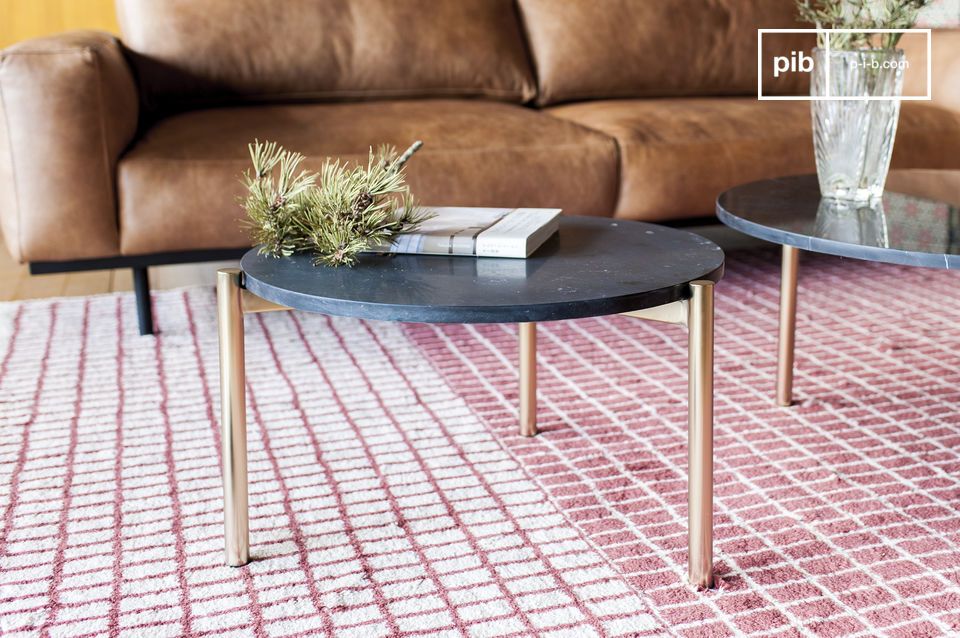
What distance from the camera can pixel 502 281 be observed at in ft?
3.58

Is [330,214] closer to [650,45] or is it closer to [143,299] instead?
[143,299]

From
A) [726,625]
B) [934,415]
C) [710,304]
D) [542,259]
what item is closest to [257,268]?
[542,259]

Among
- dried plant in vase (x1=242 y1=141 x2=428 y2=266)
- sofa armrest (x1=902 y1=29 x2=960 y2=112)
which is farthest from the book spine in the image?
sofa armrest (x1=902 y1=29 x2=960 y2=112)

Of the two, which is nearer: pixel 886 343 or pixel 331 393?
pixel 331 393

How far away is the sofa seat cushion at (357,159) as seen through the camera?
1.94 metres

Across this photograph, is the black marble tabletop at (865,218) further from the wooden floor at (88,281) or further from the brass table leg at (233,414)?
the wooden floor at (88,281)

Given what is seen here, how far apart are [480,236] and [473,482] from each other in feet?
1.29

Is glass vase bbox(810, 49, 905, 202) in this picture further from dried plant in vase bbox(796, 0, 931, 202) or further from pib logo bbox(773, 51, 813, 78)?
pib logo bbox(773, 51, 813, 78)

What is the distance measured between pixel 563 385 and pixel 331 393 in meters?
0.41

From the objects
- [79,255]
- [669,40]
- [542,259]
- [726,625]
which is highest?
[669,40]

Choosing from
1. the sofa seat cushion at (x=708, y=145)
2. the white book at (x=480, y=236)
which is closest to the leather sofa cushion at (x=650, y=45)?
the sofa seat cushion at (x=708, y=145)

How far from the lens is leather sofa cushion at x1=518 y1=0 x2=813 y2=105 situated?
2641mm

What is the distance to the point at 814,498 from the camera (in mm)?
1365

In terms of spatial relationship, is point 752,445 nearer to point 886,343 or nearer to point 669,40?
point 886,343
